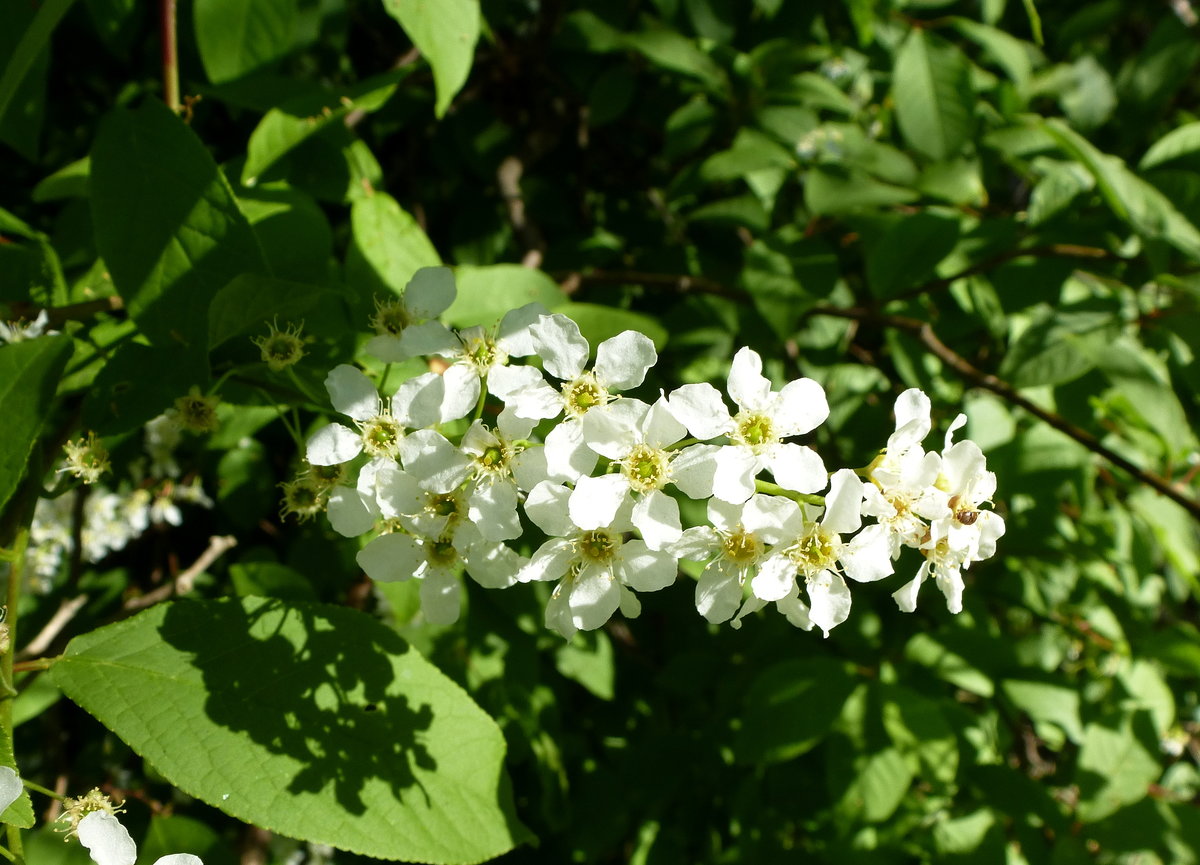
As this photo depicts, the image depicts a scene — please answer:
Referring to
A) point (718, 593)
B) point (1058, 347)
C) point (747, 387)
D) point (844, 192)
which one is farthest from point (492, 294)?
point (1058, 347)

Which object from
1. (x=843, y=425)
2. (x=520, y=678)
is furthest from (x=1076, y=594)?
(x=520, y=678)

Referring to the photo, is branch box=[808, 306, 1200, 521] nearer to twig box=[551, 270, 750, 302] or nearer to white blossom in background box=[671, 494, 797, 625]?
twig box=[551, 270, 750, 302]

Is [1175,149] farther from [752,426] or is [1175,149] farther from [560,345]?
[560,345]

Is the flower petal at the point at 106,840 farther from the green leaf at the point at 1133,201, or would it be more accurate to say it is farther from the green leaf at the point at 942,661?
the green leaf at the point at 1133,201

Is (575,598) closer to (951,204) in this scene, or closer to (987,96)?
(951,204)

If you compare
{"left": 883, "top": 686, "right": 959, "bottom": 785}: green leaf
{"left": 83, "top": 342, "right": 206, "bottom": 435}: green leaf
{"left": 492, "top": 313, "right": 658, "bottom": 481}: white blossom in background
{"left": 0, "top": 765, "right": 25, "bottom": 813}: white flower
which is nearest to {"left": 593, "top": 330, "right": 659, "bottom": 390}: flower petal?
{"left": 492, "top": 313, "right": 658, "bottom": 481}: white blossom in background
